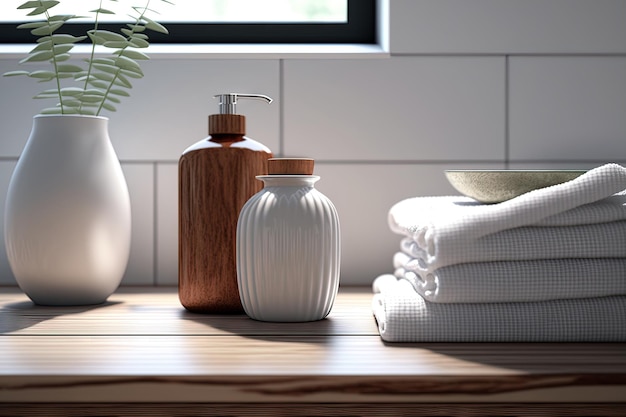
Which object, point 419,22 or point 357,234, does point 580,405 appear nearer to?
point 357,234

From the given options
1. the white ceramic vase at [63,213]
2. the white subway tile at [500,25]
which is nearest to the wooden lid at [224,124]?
the white ceramic vase at [63,213]

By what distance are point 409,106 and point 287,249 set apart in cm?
47

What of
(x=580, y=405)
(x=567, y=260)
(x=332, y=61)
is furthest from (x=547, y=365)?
(x=332, y=61)

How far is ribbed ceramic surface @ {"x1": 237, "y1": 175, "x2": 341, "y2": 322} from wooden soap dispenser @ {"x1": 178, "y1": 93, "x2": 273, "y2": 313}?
6 centimetres

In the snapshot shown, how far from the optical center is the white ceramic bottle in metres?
0.65

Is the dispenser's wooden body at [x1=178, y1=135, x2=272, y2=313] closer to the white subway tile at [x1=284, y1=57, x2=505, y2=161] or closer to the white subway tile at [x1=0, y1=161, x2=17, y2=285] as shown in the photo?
the white subway tile at [x1=284, y1=57, x2=505, y2=161]

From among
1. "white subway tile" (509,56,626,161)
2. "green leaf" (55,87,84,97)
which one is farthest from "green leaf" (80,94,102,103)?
"white subway tile" (509,56,626,161)

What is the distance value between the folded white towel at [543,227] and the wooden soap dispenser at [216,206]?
231mm

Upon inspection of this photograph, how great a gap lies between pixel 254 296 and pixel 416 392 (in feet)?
0.79

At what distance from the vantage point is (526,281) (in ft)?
1.96

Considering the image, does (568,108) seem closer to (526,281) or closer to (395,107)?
(395,107)

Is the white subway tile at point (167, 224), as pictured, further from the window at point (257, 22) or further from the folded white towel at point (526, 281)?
the folded white towel at point (526, 281)

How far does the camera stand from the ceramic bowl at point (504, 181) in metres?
0.71

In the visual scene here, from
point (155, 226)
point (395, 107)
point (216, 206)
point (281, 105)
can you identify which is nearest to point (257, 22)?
point (281, 105)
